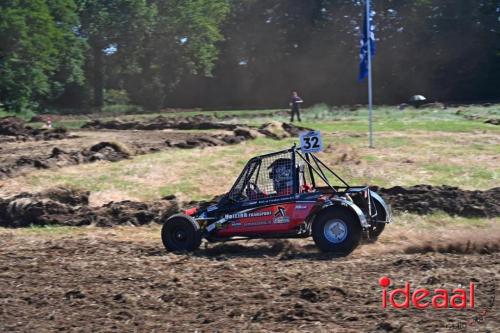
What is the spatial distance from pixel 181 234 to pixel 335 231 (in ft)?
7.95

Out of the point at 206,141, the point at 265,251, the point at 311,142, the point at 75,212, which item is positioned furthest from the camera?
the point at 206,141

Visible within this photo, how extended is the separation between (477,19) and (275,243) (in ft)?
180

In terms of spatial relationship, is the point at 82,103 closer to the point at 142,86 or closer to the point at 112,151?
the point at 142,86

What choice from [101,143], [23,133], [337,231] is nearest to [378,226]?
[337,231]

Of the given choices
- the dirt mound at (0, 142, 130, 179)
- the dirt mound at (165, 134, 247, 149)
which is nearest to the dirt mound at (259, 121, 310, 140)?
the dirt mound at (165, 134, 247, 149)

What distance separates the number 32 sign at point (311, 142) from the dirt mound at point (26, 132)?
19.0 m

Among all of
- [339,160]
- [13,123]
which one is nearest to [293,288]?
[339,160]

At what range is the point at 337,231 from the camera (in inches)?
423

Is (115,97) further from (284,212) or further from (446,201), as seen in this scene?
(284,212)

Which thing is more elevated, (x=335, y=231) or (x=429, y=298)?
(x=335, y=231)

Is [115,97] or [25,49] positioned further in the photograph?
[115,97]

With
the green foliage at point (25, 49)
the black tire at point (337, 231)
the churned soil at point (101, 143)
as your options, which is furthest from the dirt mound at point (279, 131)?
the green foliage at point (25, 49)

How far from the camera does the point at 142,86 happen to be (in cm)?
6725

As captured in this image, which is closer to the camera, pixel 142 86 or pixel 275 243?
pixel 275 243
